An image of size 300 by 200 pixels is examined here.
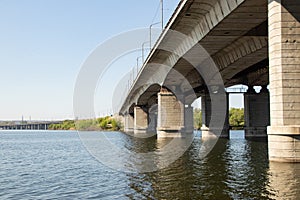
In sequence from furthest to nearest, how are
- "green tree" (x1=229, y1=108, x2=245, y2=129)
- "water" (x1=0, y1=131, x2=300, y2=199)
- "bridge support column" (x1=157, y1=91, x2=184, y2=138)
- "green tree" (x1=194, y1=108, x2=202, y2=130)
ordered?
1. "green tree" (x1=194, y1=108, x2=202, y2=130)
2. "green tree" (x1=229, y1=108, x2=245, y2=129)
3. "bridge support column" (x1=157, y1=91, x2=184, y2=138)
4. "water" (x1=0, y1=131, x2=300, y2=199)

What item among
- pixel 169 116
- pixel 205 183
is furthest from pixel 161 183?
pixel 169 116

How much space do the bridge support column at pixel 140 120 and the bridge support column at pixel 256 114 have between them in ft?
130

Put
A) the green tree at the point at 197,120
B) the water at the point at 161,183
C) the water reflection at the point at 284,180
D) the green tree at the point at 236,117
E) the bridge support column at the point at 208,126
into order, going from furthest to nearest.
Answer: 1. the green tree at the point at 197,120
2. the green tree at the point at 236,117
3. the bridge support column at the point at 208,126
4. the water at the point at 161,183
5. the water reflection at the point at 284,180

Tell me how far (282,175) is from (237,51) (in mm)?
23210

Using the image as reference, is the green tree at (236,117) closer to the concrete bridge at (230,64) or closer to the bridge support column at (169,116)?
the concrete bridge at (230,64)

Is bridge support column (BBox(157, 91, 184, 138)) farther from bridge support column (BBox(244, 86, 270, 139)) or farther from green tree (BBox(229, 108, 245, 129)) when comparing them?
A: green tree (BBox(229, 108, 245, 129))

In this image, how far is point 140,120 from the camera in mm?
106938

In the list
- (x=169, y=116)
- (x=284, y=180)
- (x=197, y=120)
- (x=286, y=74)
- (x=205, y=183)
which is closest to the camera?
(x=284, y=180)

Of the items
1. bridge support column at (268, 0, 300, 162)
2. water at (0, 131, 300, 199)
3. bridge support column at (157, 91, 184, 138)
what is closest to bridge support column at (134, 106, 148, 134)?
bridge support column at (157, 91, 184, 138)

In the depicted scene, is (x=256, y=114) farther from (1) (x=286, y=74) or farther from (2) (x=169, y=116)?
(1) (x=286, y=74)

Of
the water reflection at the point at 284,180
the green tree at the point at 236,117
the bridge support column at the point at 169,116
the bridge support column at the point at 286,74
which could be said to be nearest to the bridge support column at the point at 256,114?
the bridge support column at the point at 169,116

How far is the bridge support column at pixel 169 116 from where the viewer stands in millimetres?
66312

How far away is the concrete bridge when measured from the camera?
20625 mm

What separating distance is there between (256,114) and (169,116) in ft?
47.8
